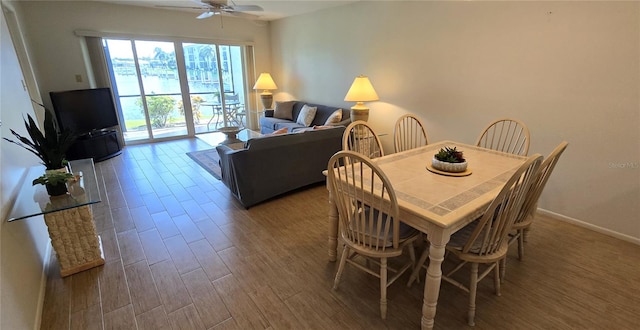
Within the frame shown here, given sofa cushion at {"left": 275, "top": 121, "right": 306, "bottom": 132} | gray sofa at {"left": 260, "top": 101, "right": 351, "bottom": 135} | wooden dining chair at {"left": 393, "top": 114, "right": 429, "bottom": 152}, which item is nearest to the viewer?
wooden dining chair at {"left": 393, "top": 114, "right": 429, "bottom": 152}

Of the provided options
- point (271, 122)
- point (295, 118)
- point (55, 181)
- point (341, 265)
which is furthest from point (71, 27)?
point (341, 265)

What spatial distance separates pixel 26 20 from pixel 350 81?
495 cm

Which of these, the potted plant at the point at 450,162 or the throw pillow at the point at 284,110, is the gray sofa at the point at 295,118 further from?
the potted plant at the point at 450,162

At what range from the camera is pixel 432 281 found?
58.7 inches

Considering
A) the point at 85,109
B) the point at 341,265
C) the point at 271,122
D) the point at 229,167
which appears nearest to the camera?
the point at 341,265

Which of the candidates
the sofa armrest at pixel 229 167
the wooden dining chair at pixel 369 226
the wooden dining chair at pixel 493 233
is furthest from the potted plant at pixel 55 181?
the wooden dining chair at pixel 493 233

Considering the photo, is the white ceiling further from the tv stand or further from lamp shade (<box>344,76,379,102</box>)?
the tv stand

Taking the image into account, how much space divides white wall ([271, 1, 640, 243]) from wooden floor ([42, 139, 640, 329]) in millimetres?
455

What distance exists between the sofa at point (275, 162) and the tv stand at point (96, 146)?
2740 millimetres

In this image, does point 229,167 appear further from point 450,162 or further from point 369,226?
point 450,162

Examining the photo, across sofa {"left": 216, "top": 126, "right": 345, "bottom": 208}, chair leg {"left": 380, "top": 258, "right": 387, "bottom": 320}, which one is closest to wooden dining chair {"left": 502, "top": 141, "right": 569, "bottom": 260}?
chair leg {"left": 380, "top": 258, "right": 387, "bottom": 320}

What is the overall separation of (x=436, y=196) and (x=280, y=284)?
3.89 ft

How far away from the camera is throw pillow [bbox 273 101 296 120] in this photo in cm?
587

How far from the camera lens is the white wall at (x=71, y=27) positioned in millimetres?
4395
